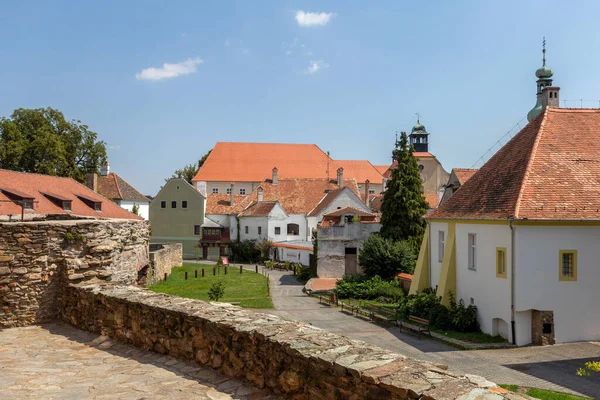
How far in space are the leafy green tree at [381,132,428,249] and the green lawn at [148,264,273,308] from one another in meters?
9.05

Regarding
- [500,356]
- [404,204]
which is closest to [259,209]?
[404,204]

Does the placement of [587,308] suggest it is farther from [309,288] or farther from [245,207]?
[245,207]

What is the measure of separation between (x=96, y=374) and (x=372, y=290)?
24140mm

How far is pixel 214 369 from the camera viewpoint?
7.18m

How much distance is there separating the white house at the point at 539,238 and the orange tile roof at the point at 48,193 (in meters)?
24.5

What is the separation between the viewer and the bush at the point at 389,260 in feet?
108

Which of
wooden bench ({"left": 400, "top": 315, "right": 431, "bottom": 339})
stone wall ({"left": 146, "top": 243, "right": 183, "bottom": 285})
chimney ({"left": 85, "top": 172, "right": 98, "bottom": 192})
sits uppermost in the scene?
chimney ({"left": 85, "top": 172, "right": 98, "bottom": 192})

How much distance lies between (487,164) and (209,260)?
137 ft

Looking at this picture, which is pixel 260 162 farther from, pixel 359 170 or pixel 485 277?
pixel 485 277

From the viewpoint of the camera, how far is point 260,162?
8338 cm

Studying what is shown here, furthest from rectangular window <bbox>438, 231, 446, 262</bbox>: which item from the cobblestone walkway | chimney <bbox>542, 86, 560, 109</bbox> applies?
the cobblestone walkway

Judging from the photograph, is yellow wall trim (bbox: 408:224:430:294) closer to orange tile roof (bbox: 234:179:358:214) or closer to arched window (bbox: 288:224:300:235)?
arched window (bbox: 288:224:300:235)

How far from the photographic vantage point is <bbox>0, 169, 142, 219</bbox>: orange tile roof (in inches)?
1428

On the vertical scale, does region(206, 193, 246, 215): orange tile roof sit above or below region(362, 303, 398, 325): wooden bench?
above
